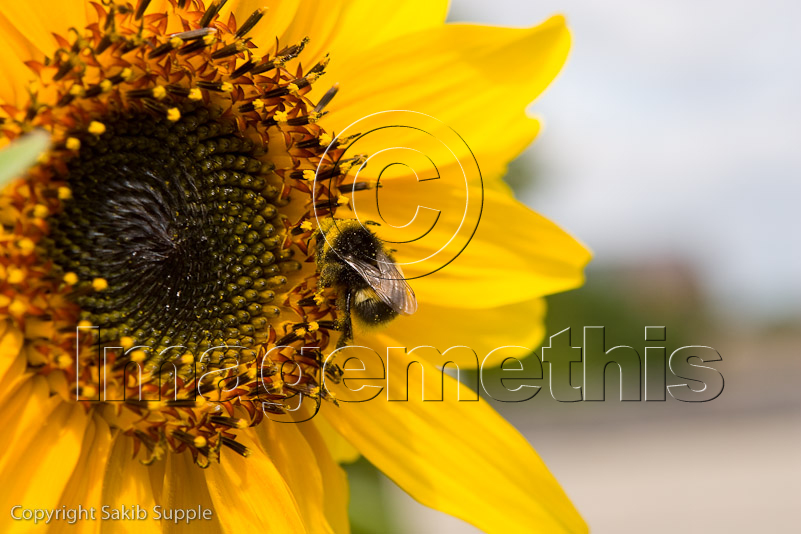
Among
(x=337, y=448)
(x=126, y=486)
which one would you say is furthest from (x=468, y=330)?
(x=126, y=486)

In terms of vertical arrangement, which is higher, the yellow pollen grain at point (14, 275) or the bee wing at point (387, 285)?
the bee wing at point (387, 285)

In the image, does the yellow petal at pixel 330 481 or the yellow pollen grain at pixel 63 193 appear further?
A: the yellow petal at pixel 330 481

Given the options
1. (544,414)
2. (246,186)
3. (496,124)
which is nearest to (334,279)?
(246,186)

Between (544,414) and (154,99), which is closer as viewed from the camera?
(154,99)

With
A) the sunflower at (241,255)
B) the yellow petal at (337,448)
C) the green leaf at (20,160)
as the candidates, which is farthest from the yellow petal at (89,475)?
the green leaf at (20,160)

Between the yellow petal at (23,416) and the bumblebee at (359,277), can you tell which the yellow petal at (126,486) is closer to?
the yellow petal at (23,416)

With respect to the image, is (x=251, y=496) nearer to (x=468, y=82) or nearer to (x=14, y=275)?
(x=14, y=275)

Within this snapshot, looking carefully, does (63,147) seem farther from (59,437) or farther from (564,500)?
(564,500)
